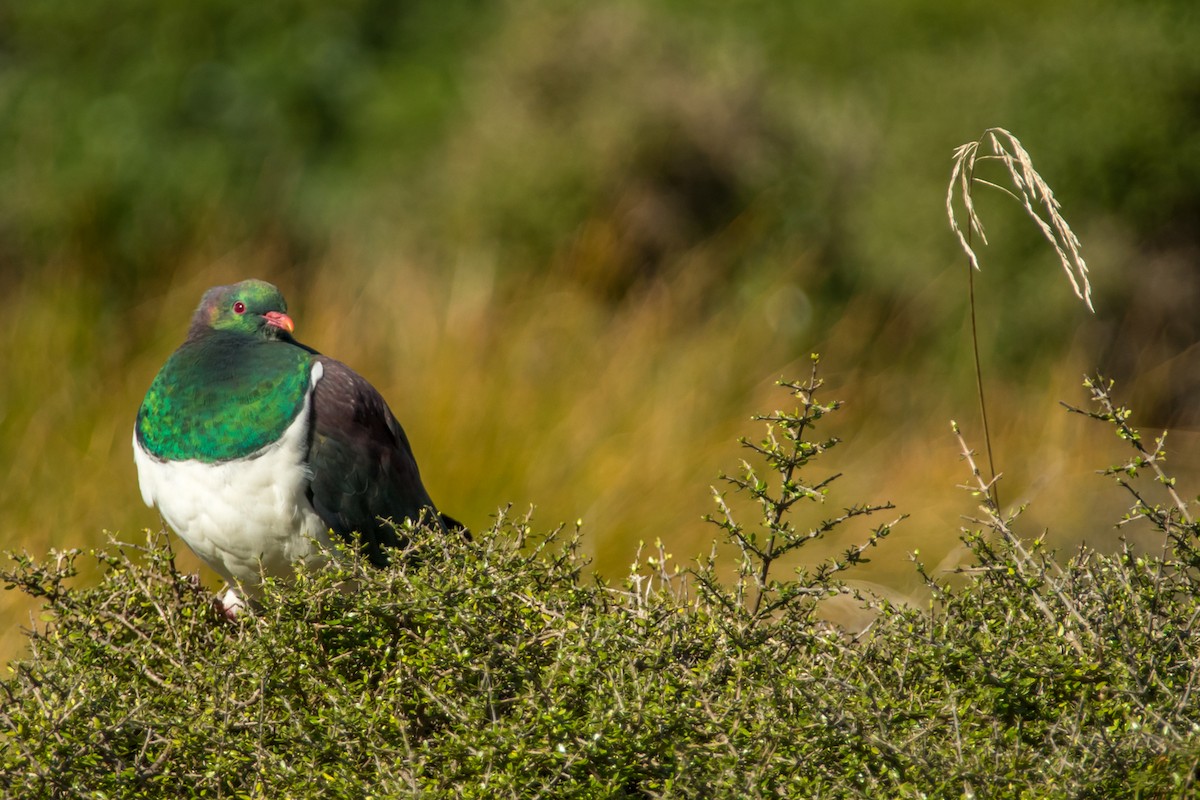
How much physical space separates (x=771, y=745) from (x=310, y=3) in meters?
10.0

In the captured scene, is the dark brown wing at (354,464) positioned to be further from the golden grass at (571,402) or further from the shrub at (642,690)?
the golden grass at (571,402)

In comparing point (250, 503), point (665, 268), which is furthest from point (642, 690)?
point (665, 268)

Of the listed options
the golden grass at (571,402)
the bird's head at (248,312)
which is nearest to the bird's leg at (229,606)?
the bird's head at (248,312)

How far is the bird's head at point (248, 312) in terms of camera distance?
386cm

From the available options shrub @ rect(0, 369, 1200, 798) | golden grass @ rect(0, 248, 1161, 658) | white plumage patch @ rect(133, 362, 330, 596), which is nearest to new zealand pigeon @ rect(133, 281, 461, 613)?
white plumage patch @ rect(133, 362, 330, 596)

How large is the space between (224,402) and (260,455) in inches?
6.2

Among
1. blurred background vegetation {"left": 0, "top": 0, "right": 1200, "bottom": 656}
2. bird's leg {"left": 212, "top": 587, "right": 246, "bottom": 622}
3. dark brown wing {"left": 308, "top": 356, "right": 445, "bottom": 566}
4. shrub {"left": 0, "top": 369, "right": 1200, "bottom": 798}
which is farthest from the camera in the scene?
blurred background vegetation {"left": 0, "top": 0, "right": 1200, "bottom": 656}

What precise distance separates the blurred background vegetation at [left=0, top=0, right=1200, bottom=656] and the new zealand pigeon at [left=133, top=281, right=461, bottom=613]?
5.90 feet

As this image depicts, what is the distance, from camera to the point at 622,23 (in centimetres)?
852

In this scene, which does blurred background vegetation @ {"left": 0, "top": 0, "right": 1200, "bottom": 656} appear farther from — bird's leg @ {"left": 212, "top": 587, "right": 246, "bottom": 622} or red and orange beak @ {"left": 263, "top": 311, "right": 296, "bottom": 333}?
bird's leg @ {"left": 212, "top": 587, "right": 246, "bottom": 622}

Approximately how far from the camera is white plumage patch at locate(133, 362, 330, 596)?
3.49 metres

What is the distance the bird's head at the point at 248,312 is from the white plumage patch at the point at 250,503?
14.8 inches

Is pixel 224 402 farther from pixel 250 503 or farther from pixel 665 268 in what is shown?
pixel 665 268

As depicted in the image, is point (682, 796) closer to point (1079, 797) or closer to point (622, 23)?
point (1079, 797)
